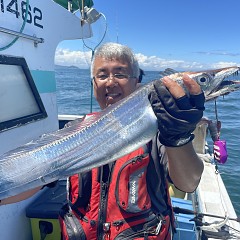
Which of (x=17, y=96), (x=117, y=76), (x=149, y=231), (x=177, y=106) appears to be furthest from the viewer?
(x=17, y=96)

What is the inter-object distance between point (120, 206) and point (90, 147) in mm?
685

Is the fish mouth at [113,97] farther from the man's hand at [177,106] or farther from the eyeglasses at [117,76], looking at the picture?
the man's hand at [177,106]

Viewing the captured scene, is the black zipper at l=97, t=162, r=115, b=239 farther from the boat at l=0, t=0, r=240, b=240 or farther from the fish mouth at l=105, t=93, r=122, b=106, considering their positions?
the boat at l=0, t=0, r=240, b=240

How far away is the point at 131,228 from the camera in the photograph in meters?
2.59

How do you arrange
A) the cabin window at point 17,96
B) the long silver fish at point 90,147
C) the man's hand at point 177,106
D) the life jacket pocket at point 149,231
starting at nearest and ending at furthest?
the man's hand at point 177,106
the long silver fish at point 90,147
the life jacket pocket at point 149,231
the cabin window at point 17,96

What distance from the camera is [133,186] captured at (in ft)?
8.61

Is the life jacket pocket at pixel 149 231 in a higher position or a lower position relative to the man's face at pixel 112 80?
lower

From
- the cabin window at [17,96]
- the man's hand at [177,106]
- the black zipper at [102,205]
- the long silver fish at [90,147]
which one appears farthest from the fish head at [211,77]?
the cabin window at [17,96]

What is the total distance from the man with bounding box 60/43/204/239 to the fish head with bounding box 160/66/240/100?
153 millimetres

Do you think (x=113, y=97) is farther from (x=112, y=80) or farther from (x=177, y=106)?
(x=177, y=106)

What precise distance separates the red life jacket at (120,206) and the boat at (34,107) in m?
1.32

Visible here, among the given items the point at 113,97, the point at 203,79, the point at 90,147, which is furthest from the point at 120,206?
the point at 203,79

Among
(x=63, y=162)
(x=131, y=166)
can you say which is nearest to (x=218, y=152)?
(x=131, y=166)

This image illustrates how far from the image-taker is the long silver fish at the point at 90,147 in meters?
2.28
